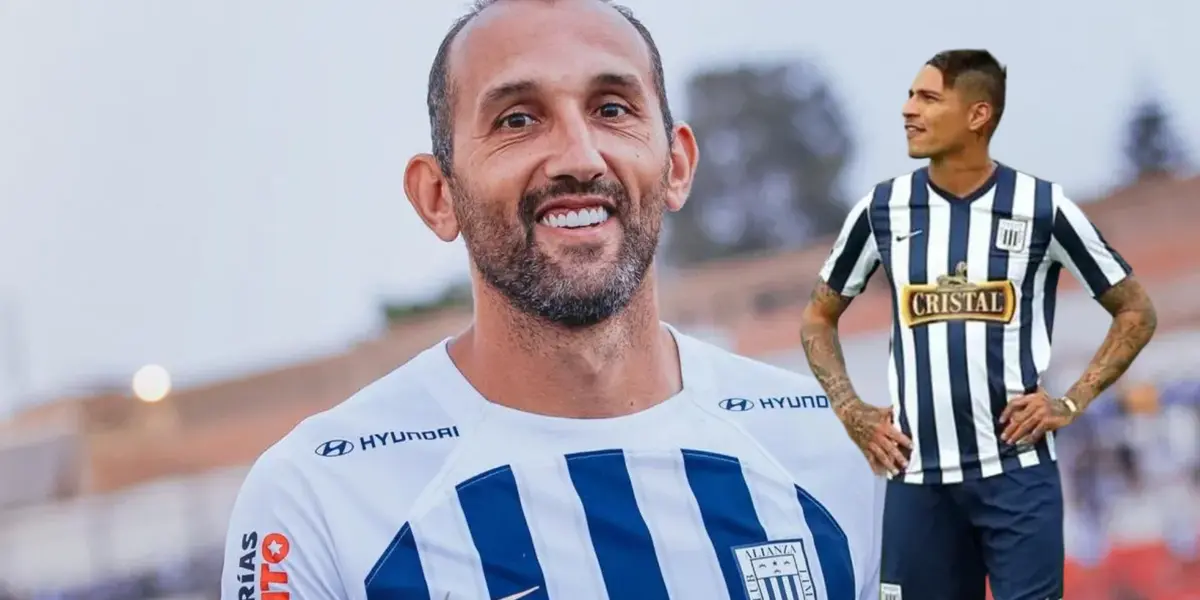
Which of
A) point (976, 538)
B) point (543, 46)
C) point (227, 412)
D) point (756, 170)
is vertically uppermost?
point (227, 412)

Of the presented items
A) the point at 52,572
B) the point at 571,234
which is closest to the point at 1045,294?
the point at 571,234

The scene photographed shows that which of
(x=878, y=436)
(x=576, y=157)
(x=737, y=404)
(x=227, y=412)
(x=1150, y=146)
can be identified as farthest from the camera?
(x=227, y=412)

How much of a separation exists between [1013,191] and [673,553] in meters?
0.76

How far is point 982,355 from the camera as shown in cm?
209

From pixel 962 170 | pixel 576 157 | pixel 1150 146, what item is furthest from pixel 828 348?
Result: pixel 1150 146

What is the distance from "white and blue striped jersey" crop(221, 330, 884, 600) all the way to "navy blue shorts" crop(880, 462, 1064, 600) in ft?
0.60

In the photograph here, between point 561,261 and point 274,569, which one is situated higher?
point 561,261

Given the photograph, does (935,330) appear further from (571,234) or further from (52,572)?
(52,572)

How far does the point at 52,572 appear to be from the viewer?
1381cm

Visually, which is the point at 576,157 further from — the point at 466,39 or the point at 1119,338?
the point at 1119,338

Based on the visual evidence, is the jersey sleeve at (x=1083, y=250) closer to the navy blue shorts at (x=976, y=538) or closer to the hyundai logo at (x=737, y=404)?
the navy blue shorts at (x=976, y=538)

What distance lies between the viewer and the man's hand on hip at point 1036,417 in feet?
6.73

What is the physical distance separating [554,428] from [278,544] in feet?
1.50

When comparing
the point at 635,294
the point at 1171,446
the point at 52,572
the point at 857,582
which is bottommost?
the point at 857,582
